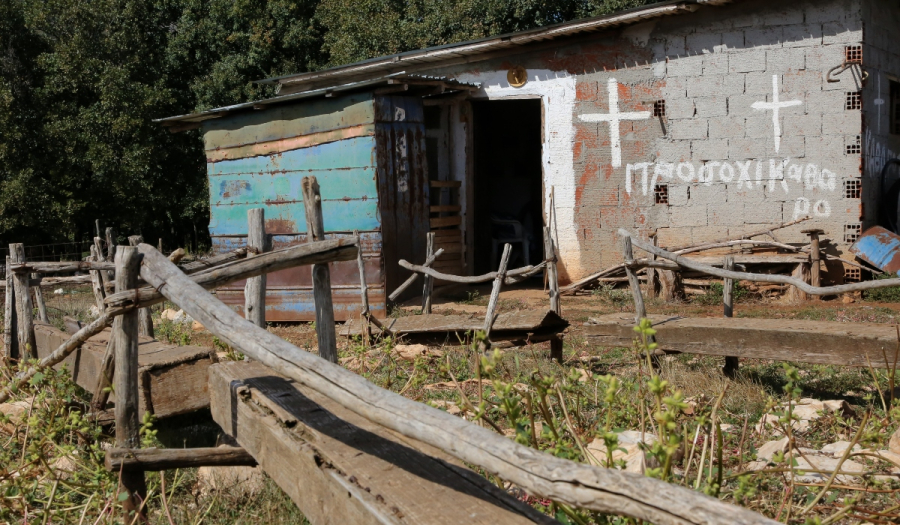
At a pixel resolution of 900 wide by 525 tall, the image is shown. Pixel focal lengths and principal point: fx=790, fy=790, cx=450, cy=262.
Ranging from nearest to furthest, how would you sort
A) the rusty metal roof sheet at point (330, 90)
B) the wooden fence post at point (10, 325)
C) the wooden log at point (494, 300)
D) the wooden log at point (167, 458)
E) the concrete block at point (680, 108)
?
the wooden log at point (167, 458) → the wooden log at point (494, 300) → the wooden fence post at point (10, 325) → the rusty metal roof sheet at point (330, 90) → the concrete block at point (680, 108)

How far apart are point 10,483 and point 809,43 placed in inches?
382

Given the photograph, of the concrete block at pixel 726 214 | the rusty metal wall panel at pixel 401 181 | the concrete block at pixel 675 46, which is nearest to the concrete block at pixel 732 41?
the concrete block at pixel 675 46

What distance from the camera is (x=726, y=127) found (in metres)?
10.3

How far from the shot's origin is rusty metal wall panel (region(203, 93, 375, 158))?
386 inches

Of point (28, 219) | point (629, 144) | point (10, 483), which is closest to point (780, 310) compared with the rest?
point (629, 144)

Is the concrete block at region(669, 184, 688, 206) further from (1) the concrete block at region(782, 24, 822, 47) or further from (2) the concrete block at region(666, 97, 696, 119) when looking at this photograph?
(1) the concrete block at region(782, 24, 822, 47)

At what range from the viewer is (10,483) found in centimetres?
380

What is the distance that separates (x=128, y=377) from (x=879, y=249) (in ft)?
28.1

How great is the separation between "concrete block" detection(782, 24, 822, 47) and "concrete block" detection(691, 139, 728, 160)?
1425mm

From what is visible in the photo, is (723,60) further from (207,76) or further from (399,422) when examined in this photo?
(207,76)

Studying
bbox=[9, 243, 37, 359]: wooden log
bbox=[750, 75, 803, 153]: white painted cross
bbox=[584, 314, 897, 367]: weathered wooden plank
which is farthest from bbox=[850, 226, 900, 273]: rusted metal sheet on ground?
bbox=[9, 243, 37, 359]: wooden log

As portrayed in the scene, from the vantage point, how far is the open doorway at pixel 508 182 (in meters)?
13.5

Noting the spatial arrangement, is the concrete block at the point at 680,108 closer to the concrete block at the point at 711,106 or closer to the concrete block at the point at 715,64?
the concrete block at the point at 711,106

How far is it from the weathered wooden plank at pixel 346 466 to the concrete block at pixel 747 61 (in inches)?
341
